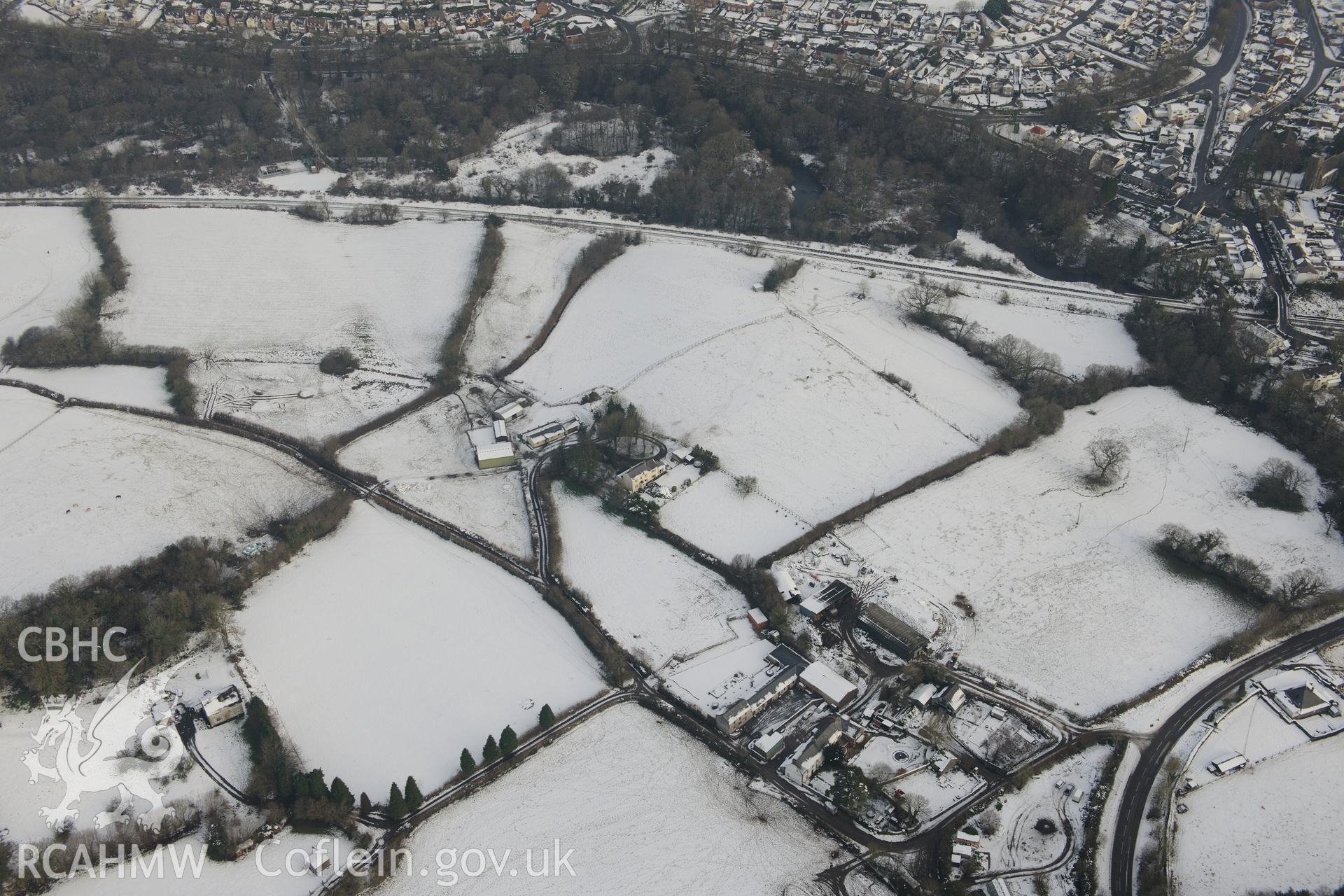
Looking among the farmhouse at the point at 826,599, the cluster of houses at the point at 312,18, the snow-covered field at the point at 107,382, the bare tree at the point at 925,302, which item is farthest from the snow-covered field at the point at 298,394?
the cluster of houses at the point at 312,18

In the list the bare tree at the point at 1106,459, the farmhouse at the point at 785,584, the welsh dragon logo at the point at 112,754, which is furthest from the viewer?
the bare tree at the point at 1106,459

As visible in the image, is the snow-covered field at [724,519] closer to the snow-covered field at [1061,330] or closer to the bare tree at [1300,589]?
the bare tree at [1300,589]

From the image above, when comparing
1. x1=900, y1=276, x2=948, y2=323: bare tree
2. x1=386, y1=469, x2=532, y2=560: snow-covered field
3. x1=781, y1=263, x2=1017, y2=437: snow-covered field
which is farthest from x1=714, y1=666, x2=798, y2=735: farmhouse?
x1=900, y1=276, x2=948, y2=323: bare tree

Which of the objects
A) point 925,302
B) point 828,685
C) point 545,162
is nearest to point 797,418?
point 925,302

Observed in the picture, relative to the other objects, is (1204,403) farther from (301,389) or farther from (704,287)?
(301,389)

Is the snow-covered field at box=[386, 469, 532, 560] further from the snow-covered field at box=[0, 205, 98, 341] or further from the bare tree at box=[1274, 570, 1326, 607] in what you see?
the bare tree at box=[1274, 570, 1326, 607]

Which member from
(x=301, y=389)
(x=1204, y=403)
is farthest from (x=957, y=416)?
(x=301, y=389)
